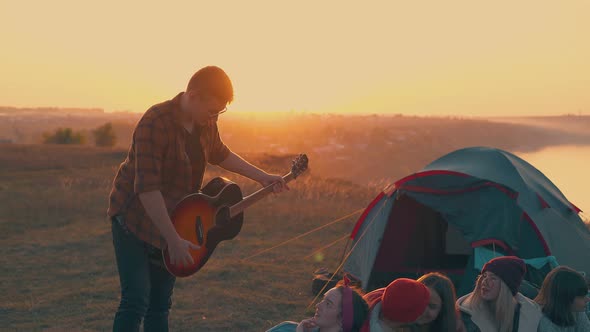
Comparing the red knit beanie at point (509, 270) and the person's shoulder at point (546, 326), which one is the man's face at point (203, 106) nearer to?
the red knit beanie at point (509, 270)

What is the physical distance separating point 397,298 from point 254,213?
360 inches

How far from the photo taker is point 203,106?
3453 mm

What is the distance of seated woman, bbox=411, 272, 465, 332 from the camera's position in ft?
11.0

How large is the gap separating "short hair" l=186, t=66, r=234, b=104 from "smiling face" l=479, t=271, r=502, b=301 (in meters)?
1.90

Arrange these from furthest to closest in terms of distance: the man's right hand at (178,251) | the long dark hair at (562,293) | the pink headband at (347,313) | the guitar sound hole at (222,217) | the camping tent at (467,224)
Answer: the camping tent at (467,224) < the guitar sound hole at (222,217) < the long dark hair at (562,293) < the man's right hand at (178,251) < the pink headband at (347,313)

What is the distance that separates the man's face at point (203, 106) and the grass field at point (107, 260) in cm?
329

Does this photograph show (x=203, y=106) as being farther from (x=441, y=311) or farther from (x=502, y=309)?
(x=502, y=309)

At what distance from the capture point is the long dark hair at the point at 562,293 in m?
3.92

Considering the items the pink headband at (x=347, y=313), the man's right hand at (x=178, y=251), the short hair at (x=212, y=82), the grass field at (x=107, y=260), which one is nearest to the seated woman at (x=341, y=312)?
the pink headband at (x=347, y=313)

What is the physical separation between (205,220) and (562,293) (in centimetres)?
228

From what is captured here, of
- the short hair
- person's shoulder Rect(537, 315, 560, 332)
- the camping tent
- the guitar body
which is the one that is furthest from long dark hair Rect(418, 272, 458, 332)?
the camping tent

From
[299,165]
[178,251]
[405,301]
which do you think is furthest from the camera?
[299,165]

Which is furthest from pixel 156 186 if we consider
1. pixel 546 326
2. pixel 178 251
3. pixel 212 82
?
pixel 546 326

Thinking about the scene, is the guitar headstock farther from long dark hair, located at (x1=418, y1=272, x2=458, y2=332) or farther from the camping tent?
the camping tent
